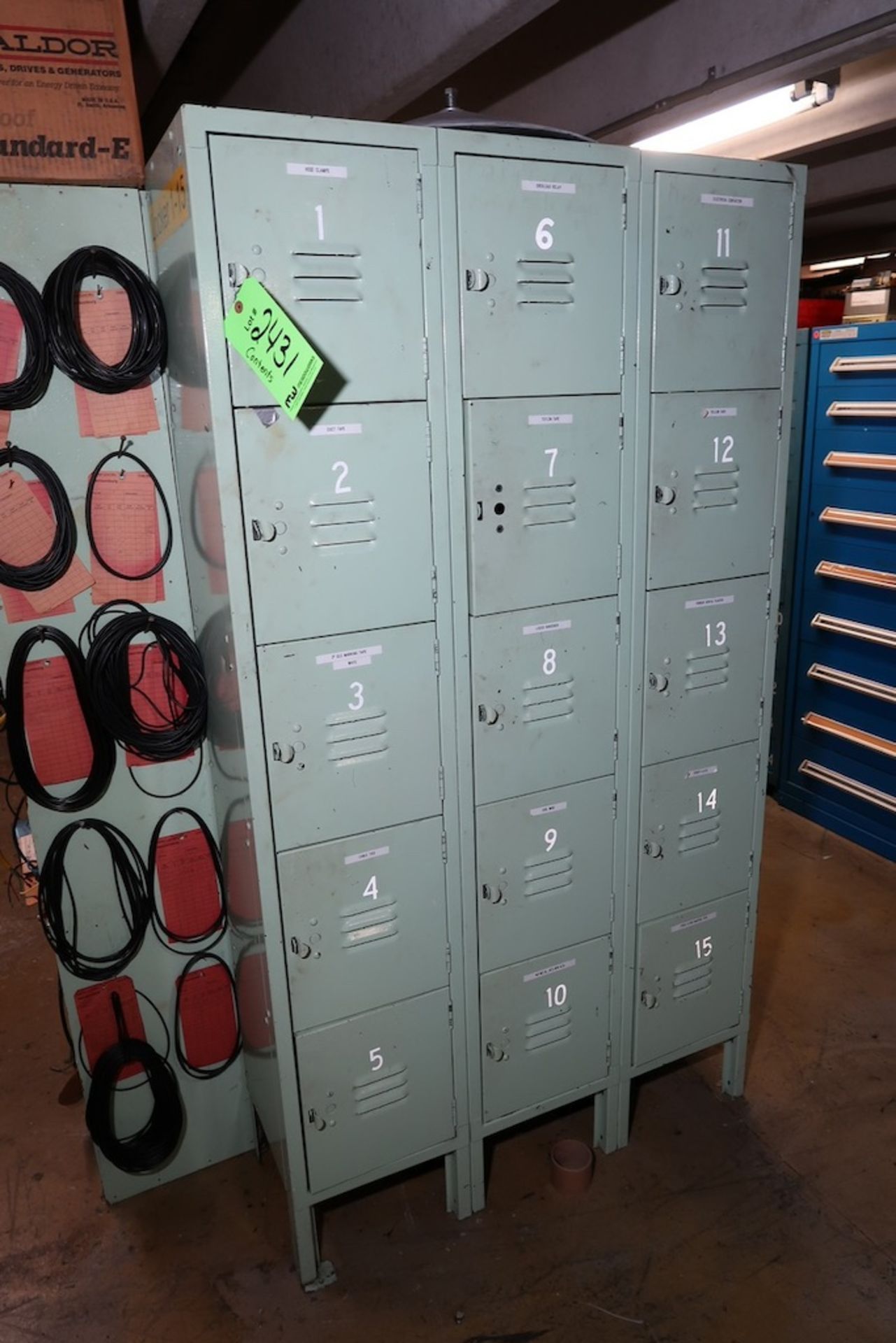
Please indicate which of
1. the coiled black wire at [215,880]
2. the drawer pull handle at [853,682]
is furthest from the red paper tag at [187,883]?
the drawer pull handle at [853,682]

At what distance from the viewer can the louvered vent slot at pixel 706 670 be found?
2178 millimetres

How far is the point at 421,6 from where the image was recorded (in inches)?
91.2

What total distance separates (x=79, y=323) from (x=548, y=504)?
3.43 ft

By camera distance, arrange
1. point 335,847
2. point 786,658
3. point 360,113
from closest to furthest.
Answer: point 335,847, point 360,113, point 786,658

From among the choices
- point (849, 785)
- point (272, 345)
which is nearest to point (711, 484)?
point (272, 345)

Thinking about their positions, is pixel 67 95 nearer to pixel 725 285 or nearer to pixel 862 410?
pixel 725 285

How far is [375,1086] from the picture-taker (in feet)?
6.66

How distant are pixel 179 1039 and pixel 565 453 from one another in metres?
1.74

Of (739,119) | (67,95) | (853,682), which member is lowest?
(853,682)

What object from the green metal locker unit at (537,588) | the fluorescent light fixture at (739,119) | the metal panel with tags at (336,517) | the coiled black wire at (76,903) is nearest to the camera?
the metal panel with tags at (336,517)

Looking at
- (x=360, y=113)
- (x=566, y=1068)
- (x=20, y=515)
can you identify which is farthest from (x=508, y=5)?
(x=566, y=1068)

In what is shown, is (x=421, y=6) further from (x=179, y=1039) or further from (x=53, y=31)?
(x=179, y=1039)

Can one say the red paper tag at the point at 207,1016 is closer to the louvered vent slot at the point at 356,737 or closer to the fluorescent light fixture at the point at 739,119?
the louvered vent slot at the point at 356,737

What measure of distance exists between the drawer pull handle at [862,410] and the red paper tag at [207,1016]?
118 inches
